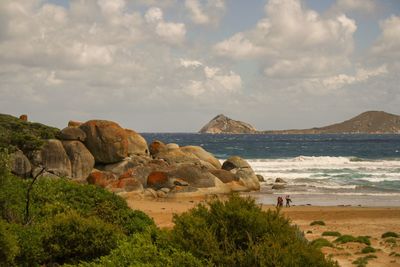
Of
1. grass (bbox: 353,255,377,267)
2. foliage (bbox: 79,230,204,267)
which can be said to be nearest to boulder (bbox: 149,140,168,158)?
grass (bbox: 353,255,377,267)

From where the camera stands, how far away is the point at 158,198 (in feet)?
127

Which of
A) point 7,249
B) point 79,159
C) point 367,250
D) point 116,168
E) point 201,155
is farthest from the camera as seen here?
point 201,155

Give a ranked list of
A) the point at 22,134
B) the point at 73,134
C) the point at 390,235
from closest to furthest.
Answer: the point at 390,235
the point at 22,134
the point at 73,134

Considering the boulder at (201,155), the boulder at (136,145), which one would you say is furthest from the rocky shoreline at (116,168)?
the boulder at (201,155)

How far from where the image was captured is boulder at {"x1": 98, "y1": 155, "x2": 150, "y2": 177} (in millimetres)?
43578

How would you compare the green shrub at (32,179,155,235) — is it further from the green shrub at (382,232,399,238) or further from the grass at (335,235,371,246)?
the green shrub at (382,232,399,238)

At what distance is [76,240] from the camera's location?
12852 mm

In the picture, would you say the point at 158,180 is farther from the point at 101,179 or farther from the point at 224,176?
the point at 224,176

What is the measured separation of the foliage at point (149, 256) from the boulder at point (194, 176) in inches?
1208

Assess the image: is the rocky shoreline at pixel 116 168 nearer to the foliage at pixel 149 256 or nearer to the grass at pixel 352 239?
the grass at pixel 352 239

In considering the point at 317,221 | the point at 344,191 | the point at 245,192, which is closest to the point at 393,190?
the point at 344,191

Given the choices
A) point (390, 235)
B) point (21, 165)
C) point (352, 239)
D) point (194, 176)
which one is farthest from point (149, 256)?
point (194, 176)

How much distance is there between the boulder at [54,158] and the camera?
40719 millimetres

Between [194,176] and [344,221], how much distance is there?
1552cm
